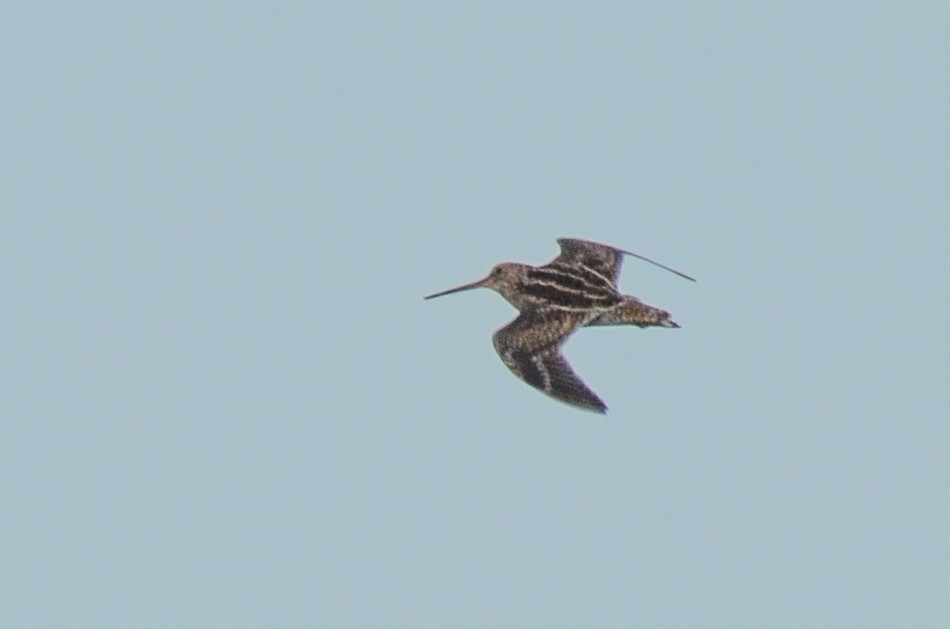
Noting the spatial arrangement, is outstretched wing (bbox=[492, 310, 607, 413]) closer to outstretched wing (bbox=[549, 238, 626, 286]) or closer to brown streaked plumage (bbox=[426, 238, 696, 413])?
brown streaked plumage (bbox=[426, 238, 696, 413])

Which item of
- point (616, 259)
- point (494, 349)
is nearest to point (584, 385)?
point (494, 349)

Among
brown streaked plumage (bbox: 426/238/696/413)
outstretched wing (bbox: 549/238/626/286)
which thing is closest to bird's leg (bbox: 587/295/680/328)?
brown streaked plumage (bbox: 426/238/696/413)

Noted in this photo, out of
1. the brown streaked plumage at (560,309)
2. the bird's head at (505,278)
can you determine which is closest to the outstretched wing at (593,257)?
the brown streaked plumage at (560,309)

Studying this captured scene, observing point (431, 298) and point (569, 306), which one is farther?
point (431, 298)

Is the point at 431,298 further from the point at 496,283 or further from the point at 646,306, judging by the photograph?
the point at 646,306

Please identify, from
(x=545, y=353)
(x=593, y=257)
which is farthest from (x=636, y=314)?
(x=545, y=353)

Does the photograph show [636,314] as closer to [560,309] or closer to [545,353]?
[560,309]
